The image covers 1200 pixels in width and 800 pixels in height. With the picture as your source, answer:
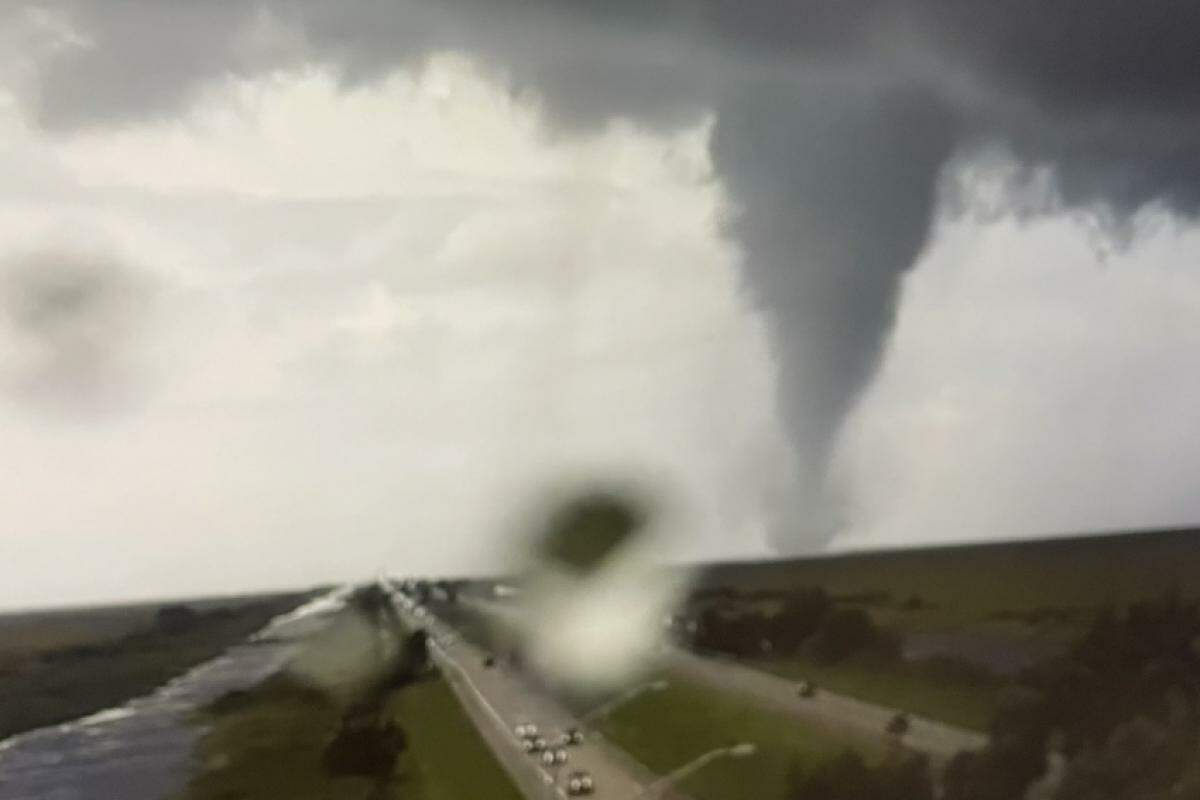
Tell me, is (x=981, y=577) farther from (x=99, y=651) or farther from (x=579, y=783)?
(x=99, y=651)

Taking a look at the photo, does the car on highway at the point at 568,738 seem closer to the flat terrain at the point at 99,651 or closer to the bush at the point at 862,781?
the bush at the point at 862,781

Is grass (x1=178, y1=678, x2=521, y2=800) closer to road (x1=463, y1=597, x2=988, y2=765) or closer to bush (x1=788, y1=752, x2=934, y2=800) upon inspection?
road (x1=463, y1=597, x2=988, y2=765)

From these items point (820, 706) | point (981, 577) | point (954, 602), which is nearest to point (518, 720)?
point (820, 706)

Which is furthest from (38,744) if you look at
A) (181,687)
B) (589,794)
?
(589,794)

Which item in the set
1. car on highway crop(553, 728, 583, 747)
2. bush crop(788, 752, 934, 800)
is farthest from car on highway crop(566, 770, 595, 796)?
bush crop(788, 752, 934, 800)

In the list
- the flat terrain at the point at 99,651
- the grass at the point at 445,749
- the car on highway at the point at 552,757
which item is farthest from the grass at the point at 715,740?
the flat terrain at the point at 99,651

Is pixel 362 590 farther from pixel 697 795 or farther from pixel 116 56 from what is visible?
pixel 116 56
